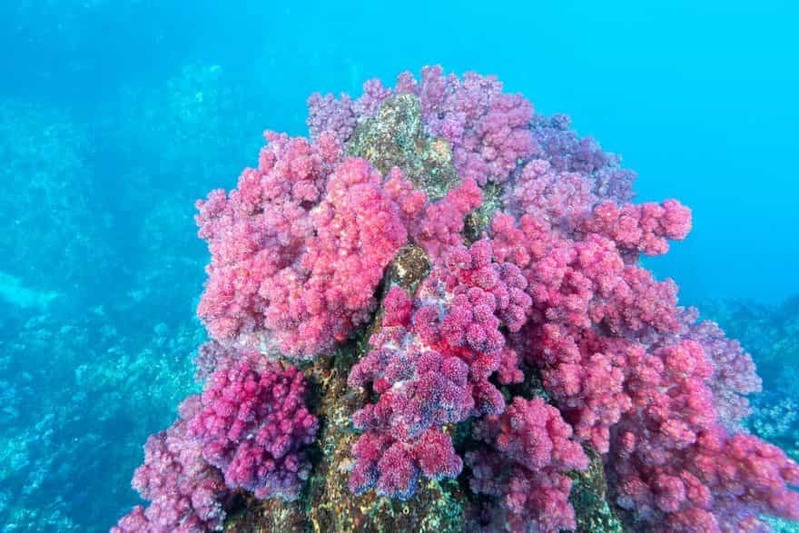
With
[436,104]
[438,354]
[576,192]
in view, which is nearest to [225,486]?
[438,354]

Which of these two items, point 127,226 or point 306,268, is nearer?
point 306,268

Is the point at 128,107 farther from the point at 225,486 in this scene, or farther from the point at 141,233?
the point at 225,486

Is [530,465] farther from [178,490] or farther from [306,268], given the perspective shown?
[178,490]

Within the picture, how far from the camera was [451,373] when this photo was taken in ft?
10.8

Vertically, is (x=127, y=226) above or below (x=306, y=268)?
above

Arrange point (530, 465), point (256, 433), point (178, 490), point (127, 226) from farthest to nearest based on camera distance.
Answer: point (127, 226), point (178, 490), point (256, 433), point (530, 465)

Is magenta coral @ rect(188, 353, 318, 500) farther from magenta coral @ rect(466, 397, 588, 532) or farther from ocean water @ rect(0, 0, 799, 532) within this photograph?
ocean water @ rect(0, 0, 799, 532)

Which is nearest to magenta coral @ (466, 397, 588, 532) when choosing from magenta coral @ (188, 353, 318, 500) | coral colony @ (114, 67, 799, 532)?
coral colony @ (114, 67, 799, 532)

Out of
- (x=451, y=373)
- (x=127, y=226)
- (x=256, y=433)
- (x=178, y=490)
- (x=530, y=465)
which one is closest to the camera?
(x=451, y=373)

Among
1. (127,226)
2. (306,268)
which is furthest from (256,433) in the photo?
(127,226)

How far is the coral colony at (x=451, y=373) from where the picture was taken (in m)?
3.54

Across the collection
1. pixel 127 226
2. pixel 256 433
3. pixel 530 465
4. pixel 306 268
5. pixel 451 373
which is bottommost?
pixel 530 465

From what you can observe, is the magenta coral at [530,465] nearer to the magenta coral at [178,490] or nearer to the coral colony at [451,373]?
the coral colony at [451,373]

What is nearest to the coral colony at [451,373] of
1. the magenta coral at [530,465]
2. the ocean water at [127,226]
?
the magenta coral at [530,465]
